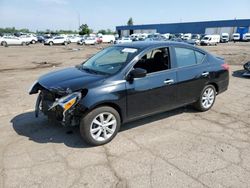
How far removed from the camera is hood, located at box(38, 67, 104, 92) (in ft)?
12.5

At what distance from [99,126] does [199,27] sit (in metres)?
71.9

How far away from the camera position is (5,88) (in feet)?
26.4

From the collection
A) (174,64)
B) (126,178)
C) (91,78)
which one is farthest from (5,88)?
(126,178)

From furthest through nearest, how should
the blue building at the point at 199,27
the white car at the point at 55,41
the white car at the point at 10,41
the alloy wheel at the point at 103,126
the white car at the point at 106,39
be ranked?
the blue building at the point at 199,27 < the white car at the point at 106,39 < the white car at the point at 55,41 < the white car at the point at 10,41 < the alloy wheel at the point at 103,126

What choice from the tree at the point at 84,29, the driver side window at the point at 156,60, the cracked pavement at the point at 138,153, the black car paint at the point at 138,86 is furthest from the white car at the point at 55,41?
the driver side window at the point at 156,60

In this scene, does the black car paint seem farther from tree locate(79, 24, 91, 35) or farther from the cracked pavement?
tree locate(79, 24, 91, 35)

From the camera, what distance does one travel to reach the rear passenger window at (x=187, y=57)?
4863 mm

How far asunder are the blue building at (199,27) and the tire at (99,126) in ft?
204

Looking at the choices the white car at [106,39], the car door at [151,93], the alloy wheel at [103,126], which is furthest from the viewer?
the white car at [106,39]

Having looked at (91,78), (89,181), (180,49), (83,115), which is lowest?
(89,181)

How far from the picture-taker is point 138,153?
12.2ft

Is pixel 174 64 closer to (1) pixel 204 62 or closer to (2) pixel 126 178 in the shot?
(1) pixel 204 62

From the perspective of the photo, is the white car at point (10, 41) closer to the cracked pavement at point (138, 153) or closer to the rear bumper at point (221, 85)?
the cracked pavement at point (138, 153)

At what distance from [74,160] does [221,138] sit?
2584mm
